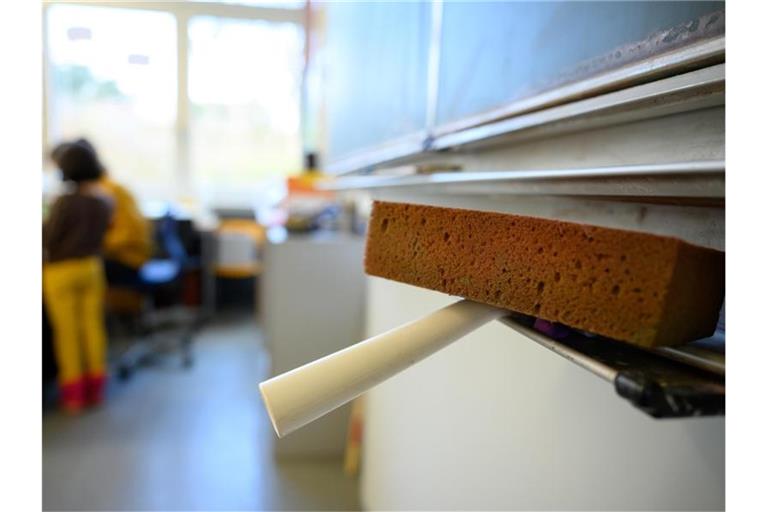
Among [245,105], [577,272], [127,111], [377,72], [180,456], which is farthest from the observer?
[245,105]

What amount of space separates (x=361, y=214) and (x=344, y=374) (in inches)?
71.7

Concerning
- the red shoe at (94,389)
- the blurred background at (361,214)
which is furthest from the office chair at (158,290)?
the red shoe at (94,389)

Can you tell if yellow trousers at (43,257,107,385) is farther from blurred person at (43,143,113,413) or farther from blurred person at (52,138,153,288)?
blurred person at (52,138,153,288)

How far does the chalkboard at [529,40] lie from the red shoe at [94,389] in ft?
7.33

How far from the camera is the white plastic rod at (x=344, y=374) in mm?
327

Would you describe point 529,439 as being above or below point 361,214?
below

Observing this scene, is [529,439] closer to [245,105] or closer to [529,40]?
[529,40]

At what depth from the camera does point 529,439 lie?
64 cm

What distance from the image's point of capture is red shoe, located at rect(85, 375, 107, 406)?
2.41 meters

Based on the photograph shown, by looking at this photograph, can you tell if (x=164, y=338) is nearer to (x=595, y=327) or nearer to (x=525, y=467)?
(x=525, y=467)

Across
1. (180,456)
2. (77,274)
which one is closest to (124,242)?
(77,274)

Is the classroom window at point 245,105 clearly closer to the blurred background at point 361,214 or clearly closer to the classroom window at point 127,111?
the blurred background at point 361,214
